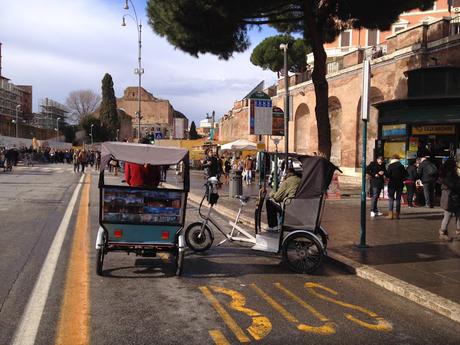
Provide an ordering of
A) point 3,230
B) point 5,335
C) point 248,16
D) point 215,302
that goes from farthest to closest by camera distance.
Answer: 1. point 248,16
2. point 3,230
3. point 215,302
4. point 5,335

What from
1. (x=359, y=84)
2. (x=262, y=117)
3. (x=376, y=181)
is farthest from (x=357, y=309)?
(x=359, y=84)

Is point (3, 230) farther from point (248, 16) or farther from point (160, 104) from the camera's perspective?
point (160, 104)

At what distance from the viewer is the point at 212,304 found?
5715 mm

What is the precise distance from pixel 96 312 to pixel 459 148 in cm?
1504

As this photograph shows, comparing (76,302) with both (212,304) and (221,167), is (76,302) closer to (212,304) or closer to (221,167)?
(212,304)

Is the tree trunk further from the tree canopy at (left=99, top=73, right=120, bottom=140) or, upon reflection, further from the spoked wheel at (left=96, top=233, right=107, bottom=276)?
the tree canopy at (left=99, top=73, right=120, bottom=140)

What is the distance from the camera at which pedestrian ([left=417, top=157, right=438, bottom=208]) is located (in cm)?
1499

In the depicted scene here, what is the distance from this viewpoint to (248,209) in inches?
578

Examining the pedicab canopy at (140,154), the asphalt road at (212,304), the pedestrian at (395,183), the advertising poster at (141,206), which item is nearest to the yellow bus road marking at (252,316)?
the asphalt road at (212,304)

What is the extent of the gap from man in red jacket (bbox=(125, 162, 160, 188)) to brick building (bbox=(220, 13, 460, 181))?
12212mm

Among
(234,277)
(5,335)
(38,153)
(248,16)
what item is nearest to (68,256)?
(234,277)

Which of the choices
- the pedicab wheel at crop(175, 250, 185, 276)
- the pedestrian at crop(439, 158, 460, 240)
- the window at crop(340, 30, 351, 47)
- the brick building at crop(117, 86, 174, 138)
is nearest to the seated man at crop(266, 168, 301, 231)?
the pedicab wheel at crop(175, 250, 185, 276)

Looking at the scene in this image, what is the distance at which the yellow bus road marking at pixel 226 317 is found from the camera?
4684mm

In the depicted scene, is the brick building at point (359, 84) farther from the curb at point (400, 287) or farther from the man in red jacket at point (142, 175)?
the man in red jacket at point (142, 175)
